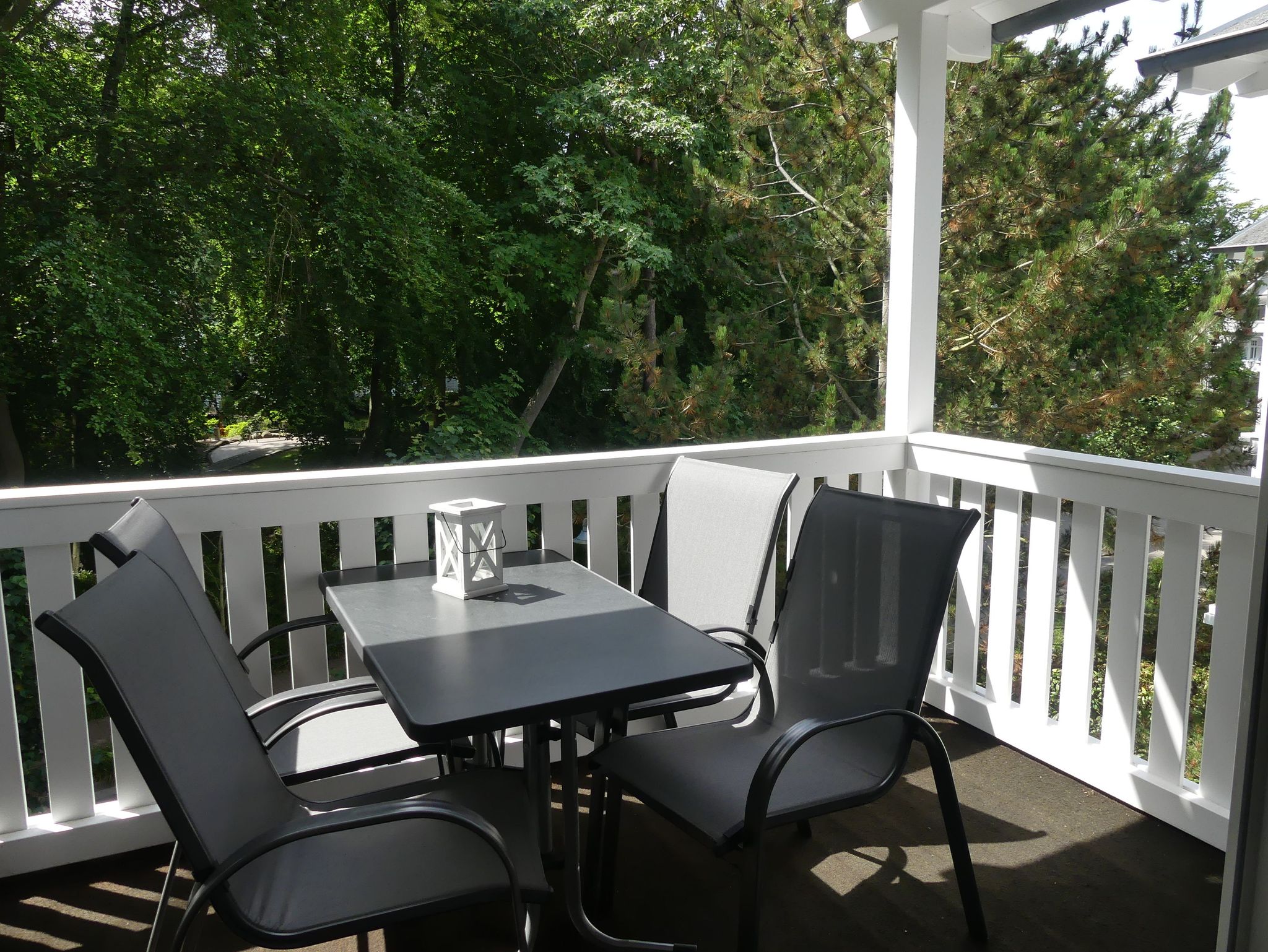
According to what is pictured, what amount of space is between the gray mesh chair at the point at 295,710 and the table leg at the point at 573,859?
0.82 feet

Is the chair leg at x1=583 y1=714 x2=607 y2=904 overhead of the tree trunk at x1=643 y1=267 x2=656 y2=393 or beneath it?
beneath

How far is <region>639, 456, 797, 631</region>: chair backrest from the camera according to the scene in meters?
2.59

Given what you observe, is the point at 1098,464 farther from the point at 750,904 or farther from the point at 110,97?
the point at 110,97

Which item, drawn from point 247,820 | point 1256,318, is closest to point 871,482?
point 247,820

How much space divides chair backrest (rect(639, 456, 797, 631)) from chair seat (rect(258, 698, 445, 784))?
0.89 meters

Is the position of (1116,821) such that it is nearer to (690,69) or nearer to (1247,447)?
(1247,447)

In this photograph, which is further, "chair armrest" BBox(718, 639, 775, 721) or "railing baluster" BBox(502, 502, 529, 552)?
"railing baluster" BBox(502, 502, 529, 552)

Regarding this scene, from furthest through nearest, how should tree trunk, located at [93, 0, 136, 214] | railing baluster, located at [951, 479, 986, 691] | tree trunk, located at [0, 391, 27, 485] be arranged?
tree trunk, located at [0, 391, 27, 485] → tree trunk, located at [93, 0, 136, 214] → railing baluster, located at [951, 479, 986, 691]

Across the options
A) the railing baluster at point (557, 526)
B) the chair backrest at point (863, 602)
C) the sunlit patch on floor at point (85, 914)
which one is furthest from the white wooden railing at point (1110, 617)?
the sunlit patch on floor at point (85, 914)

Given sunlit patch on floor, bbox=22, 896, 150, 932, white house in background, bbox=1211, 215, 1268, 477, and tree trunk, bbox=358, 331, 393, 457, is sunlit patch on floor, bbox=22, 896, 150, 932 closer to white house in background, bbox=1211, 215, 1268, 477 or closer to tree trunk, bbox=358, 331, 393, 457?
white house in background, bbox=1211, 215, 1268, 477

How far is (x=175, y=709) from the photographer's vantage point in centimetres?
153

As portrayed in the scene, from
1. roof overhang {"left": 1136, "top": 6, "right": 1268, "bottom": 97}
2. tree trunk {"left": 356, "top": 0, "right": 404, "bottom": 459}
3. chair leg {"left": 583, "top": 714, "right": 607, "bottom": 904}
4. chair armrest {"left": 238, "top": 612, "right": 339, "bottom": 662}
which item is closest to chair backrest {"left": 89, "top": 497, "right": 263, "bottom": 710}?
chair armrest {"left": 238, "top": 612, "right": 339, "bottom": 662}

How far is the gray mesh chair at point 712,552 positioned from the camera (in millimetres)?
2570

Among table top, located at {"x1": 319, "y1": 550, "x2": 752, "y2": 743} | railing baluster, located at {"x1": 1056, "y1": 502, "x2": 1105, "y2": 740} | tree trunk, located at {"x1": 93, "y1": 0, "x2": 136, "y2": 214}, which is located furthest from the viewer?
tree trunk, located at {"x1": 93, "y1": 0, "x2": 136, "y2": 214}
